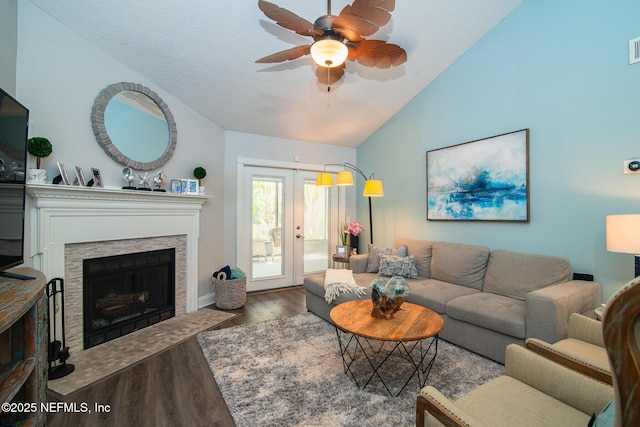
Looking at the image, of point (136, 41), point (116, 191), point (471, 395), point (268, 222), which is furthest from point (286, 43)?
point (471, 395)

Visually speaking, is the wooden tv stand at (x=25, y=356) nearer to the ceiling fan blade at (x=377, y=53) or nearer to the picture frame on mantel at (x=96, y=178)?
the picture frame on mantel at (x=96, y=178)

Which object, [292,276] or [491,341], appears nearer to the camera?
[491,341]

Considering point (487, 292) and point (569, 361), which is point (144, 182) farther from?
point (487, 292)

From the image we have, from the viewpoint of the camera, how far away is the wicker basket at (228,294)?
3.87 m

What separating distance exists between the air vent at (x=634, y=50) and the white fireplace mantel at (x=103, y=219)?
14.3 ft

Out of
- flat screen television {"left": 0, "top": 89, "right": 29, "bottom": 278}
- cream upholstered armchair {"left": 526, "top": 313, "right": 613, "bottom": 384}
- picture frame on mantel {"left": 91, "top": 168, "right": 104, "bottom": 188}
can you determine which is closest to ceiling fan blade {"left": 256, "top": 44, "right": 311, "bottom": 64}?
flat screen television {"left": 0, "top": 89, "right": 29, "bottom": 278}

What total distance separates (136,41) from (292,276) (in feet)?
12.3

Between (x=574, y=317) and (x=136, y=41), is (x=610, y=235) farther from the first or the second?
(x=136, y=41)

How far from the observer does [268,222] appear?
4.84m

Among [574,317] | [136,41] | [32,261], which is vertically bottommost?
[574,317]

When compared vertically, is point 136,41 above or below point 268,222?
above

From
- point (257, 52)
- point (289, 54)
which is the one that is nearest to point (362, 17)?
point (289, 54)

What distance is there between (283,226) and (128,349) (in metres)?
2.71

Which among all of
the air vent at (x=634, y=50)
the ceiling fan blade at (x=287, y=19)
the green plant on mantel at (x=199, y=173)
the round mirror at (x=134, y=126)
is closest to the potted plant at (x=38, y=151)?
the round mirror at (x=134, y=126)
